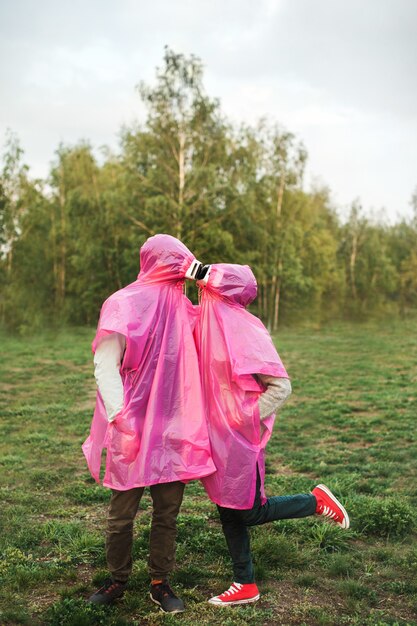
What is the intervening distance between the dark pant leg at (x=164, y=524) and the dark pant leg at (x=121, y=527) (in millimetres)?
120

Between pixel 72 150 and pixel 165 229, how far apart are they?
39.2 ft

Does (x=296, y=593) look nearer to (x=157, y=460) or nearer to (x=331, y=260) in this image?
(x=157, y=460)

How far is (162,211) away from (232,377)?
19805mm

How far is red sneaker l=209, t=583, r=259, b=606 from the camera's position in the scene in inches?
139

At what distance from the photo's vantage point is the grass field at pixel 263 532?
3.49 meters

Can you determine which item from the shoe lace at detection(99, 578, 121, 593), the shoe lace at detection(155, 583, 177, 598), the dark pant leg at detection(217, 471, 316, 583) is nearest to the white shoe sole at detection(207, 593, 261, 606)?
the dark pant leg at detection(217, 471, 316, 583)

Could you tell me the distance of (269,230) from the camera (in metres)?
29.2

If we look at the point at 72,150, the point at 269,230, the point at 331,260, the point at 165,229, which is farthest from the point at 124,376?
the point at 331,260

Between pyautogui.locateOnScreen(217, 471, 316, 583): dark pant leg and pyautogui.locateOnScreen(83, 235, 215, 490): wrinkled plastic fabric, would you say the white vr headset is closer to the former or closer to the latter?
pyautogui.locateOnScreen(83, 235, 215, 490): wrinkled plastic fabric

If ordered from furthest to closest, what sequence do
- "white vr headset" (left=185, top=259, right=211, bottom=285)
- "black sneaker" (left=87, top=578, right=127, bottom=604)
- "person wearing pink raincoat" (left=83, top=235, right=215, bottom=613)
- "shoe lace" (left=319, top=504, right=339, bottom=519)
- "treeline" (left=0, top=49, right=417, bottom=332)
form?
"treeline" (left=0, top=49, right=417, bottom=332), "shoe lace" (left=319, top=504, right=339, bottom=519), "white vr headset" (left=185, top=259, right=211, bottom=285), "black sneaker" (left=87, top=578, right=127, bottom=604), "person wearing pink raincoat" (left=83, top=235, right=215, bottom=613)

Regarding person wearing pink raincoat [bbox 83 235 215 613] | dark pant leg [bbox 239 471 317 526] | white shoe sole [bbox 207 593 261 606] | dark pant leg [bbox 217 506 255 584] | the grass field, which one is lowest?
the grass field

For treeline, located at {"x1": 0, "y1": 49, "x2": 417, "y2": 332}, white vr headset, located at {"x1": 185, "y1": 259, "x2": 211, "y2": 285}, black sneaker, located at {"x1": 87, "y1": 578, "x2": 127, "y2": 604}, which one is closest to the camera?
black sneaker, located at {"x1": 87, "y1": 578, "x2": 127, "y2": 604}

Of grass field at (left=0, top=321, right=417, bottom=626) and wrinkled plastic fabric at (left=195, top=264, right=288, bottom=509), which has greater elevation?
wrinkled plastic fabric at (left=195, top=264, right=288, bottom=509)

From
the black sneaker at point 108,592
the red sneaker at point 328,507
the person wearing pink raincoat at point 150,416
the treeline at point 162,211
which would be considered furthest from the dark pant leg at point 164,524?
the treeline at point 162,211
